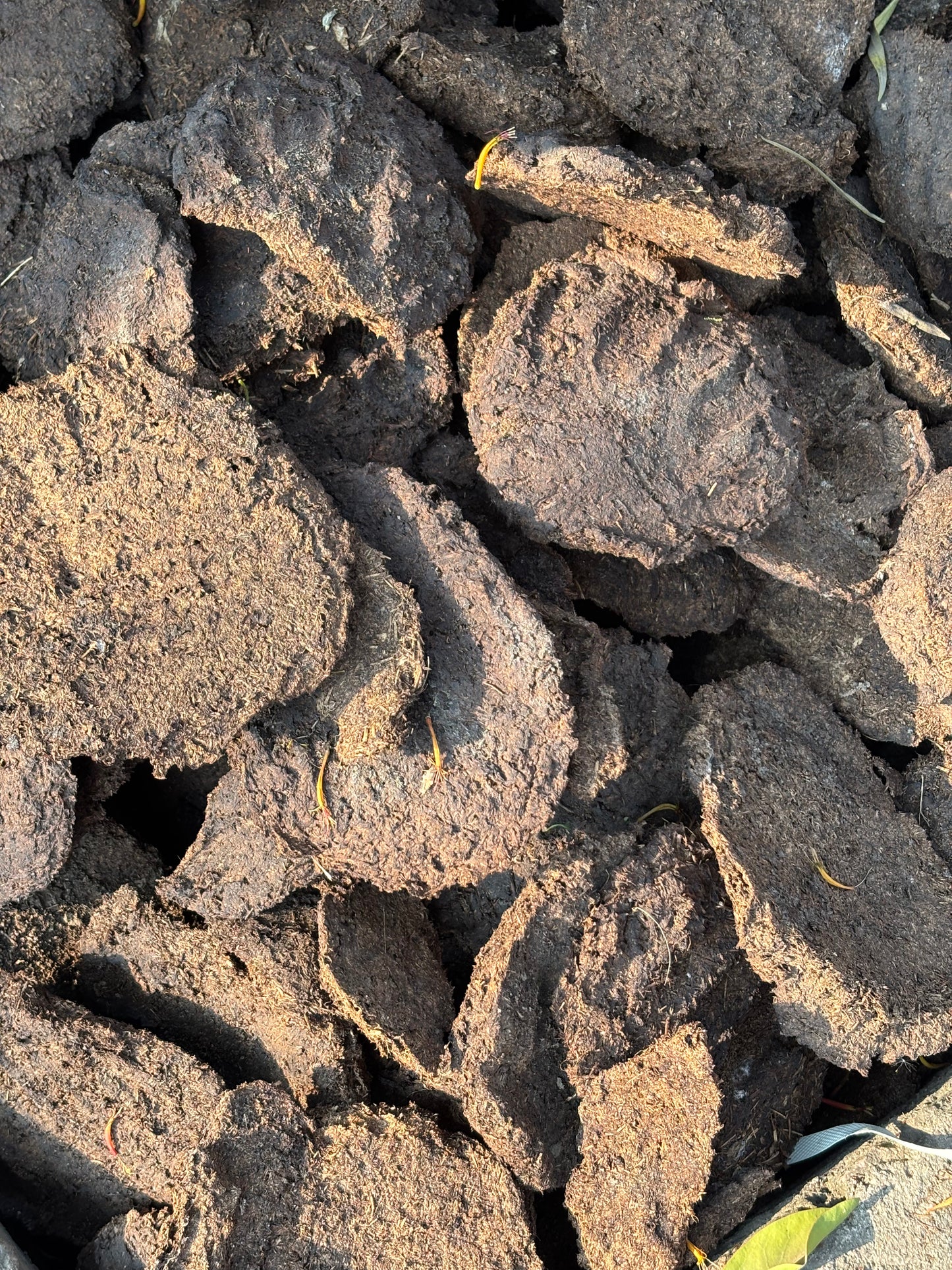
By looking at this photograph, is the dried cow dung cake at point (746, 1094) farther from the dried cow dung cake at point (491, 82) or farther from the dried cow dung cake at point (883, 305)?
the dried cow dung cake at point (491, 82)

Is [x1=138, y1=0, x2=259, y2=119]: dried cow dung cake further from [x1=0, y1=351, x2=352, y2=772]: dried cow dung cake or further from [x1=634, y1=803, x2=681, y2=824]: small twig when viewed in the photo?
[x1=634, y1=803, x2=681, y2=824]: small twig

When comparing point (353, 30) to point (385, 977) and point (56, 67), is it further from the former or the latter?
point (385, 977)

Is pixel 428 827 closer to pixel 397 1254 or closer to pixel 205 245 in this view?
pixel 397 1254

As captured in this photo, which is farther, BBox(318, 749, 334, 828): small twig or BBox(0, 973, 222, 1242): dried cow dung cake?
BBox(0, 973, 222, 1242): dried cow dung cake

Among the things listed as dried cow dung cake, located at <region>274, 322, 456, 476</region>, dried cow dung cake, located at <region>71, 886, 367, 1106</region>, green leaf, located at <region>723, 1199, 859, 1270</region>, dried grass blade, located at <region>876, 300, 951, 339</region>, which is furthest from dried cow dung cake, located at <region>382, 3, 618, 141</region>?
green leaf, located at <region>723, 1199, 859, 1270</region>

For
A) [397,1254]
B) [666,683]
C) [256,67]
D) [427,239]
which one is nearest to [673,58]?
[427,239]

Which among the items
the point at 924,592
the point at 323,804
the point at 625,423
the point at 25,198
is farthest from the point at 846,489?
the point at 25,198
